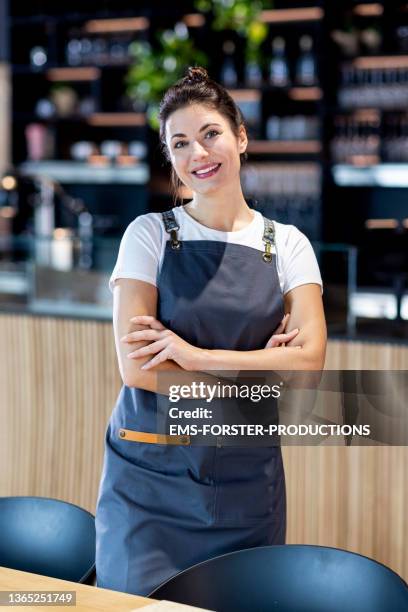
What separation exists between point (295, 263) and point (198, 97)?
35 cm

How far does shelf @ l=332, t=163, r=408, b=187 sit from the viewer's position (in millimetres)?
5953

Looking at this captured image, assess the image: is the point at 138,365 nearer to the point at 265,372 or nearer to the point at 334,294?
the point at 265,372

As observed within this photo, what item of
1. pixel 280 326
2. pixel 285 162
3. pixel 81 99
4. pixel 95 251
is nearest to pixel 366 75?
pixel 285 162

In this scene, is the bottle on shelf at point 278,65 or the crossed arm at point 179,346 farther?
the bottle on shelf at point 278,65

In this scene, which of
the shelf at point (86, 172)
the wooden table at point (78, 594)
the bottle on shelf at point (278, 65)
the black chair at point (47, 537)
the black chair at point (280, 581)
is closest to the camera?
the wooden table at point (78, 594)

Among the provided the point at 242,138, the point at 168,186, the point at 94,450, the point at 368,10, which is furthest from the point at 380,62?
the point at 242,138

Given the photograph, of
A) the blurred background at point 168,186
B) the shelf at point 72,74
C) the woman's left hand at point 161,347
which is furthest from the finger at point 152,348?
the shelf at point 72,74

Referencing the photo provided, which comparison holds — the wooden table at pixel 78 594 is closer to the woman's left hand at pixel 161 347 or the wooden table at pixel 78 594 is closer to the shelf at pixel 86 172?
the woman's left hand at pixel 161 347

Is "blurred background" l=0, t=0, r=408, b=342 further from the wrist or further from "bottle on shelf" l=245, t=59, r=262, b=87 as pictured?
the wrist

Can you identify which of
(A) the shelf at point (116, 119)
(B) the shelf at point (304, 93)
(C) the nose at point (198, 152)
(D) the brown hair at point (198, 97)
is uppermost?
(B) the shelf at point (304, 93)

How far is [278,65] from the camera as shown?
633 cm

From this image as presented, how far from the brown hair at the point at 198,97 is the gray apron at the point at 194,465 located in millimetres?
196

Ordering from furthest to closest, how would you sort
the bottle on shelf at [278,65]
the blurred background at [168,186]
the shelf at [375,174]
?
the bottle on shelf at [278,65] < the shelf at [375,174] < the blurred background at [168,186]

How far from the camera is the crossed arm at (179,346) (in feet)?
5.27
